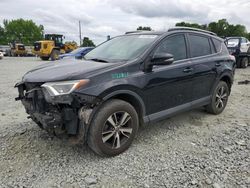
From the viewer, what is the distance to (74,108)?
278 centimetres

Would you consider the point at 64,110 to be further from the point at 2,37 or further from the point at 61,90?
the point at 2,37

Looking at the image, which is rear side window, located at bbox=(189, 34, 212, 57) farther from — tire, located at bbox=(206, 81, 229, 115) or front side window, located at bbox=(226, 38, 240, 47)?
front side window, located at bbox=(226, 38, 240, 47)

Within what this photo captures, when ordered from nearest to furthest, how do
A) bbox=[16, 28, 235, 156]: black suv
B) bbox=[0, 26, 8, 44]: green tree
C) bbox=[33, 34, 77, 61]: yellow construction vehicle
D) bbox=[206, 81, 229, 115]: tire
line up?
bbox=[16, 28, 235, 156]: black suv, bbox=[206, 81, 229, 115]: tire, bbox=[33, 34, 77, 61]: yellow construction vehicle, bbox=[0, 26, 8, 44]: green tree

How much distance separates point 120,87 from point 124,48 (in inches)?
38.2

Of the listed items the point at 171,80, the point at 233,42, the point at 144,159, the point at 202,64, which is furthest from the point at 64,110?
the point at 233,42

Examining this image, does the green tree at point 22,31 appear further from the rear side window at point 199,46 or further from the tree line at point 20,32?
the rear side window at point 199,46

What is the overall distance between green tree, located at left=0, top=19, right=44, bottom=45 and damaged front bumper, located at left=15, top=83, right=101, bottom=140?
78395mm

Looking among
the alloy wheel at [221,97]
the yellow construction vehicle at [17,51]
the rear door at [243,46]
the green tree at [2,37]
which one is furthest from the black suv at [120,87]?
the green tree at [2,37]

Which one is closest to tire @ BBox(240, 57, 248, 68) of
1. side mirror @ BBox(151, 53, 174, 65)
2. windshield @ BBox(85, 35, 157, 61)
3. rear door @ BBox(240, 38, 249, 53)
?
rear door @ BBox(240, 38, 249, 53)

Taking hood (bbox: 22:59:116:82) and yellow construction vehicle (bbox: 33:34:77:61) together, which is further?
yellow construction vehicle (bbox: 33:34:77:61)

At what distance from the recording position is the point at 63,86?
2.73m

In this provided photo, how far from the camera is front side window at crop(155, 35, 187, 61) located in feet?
11.9

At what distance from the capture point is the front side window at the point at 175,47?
3617 millimetres

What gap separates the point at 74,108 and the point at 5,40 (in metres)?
80.1
